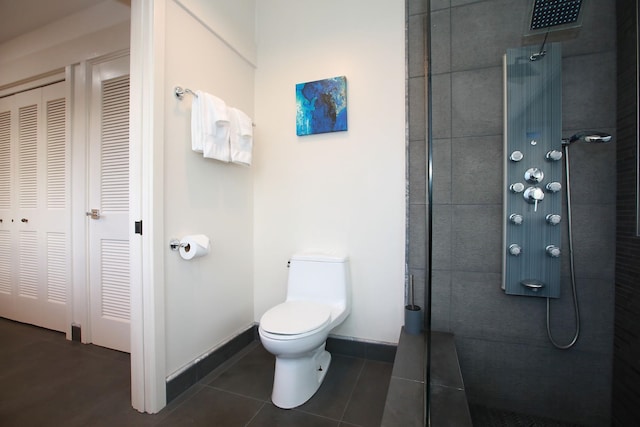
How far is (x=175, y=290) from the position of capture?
1379 mm

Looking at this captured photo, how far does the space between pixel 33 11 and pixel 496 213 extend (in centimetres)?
345

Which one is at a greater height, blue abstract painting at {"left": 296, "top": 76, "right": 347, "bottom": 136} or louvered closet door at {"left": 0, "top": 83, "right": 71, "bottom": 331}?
blue abstract painting at {"left": 296, "top": 76, "right": 347, "bottom": 136}

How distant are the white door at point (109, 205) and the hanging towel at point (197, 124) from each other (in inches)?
27.6

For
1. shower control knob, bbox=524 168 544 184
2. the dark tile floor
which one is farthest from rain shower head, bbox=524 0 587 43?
the dark tile floor

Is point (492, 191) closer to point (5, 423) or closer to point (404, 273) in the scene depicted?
point (404, 273)

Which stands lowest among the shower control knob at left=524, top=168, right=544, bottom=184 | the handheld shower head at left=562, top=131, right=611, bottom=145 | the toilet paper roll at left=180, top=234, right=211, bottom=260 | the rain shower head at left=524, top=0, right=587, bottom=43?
the toilet paper roll at left=180, top=234, right=211, bottom=260

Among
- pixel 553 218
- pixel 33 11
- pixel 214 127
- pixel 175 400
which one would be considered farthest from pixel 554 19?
pixel 33 11

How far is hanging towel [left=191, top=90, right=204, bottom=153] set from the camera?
1431 mm

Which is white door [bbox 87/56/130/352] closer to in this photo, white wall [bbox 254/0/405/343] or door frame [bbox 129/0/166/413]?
door frame [bbox 129/0/166/413]

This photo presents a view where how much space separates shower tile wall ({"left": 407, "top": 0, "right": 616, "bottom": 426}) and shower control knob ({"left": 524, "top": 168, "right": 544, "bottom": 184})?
115 mm

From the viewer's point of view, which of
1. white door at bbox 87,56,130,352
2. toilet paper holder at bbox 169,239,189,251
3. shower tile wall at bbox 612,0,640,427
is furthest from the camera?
white door at bbox 87,56,130,352

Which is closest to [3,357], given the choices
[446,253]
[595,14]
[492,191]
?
[446,253]

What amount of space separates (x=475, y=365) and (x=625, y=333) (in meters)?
0.65

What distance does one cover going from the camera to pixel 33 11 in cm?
190
